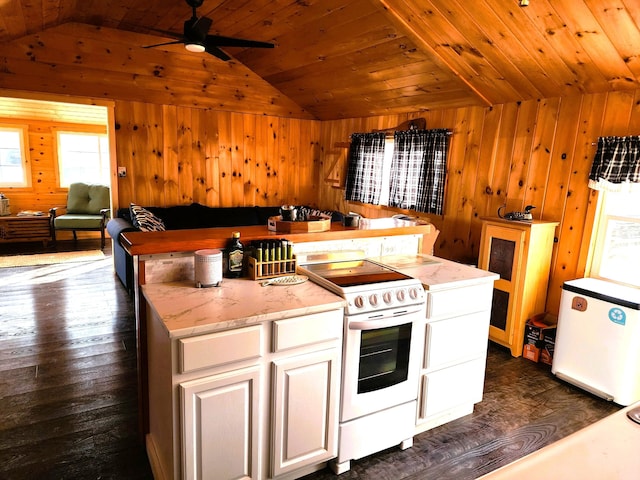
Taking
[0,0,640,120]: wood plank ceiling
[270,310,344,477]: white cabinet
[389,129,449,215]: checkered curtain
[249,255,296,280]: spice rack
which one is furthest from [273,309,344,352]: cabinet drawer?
[389,129,449,215]: checkered curtain

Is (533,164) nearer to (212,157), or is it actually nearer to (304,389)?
(304,389)

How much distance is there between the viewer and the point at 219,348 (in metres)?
1.70

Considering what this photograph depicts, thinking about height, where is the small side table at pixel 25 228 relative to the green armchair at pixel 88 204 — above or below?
below

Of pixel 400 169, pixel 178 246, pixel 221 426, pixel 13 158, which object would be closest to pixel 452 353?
pixel 221 426

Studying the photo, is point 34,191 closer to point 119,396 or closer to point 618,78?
point 119,396

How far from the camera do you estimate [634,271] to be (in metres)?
3.23

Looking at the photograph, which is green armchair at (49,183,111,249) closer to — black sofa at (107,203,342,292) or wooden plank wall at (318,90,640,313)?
black sofa at (107,203,342,292)

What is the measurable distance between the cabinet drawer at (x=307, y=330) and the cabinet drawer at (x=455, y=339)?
2.13 feet

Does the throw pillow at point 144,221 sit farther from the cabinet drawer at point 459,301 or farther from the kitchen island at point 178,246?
the cabinet drawer at point 459,301

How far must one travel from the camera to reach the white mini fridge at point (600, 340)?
9.39ft

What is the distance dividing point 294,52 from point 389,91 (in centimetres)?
119

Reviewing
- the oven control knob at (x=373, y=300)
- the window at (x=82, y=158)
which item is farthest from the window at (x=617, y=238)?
the window at (x=82, y=158)

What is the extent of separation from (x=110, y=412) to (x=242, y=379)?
1322 millimetres

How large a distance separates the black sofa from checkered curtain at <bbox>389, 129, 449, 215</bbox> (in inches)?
43.1
